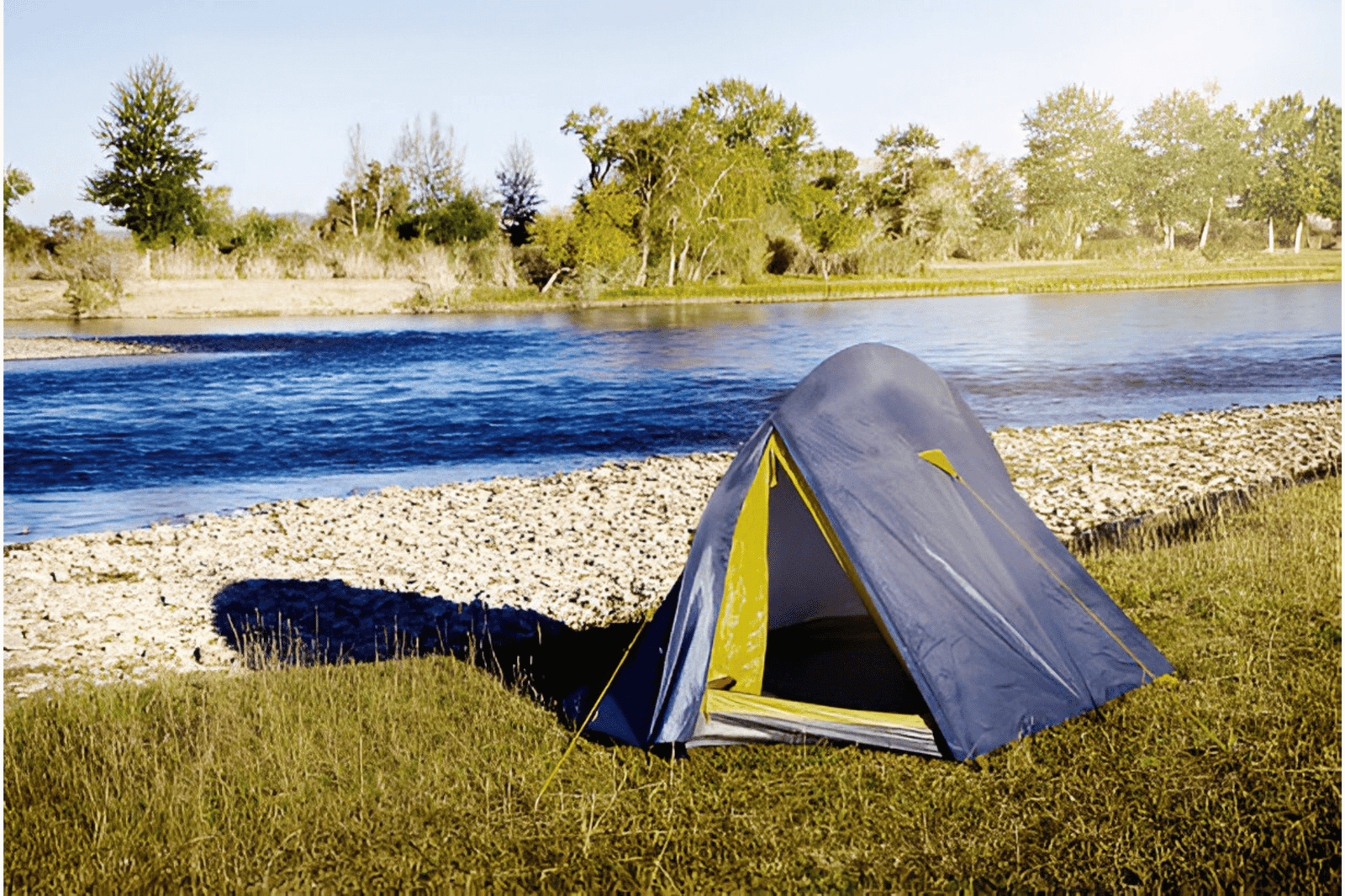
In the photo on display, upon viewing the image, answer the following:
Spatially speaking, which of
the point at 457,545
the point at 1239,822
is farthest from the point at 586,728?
the point at 457,545

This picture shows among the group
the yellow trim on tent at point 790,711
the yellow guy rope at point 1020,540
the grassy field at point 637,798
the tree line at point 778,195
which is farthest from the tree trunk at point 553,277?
the yellow trim on tent at point 790,711

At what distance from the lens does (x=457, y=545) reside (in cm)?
1052

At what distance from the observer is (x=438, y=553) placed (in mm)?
10203

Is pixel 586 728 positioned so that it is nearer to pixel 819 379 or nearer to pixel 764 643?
pixel 764 643

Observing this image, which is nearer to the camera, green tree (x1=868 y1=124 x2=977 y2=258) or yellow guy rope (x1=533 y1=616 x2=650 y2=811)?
yellow guy rope (x1=533 y1=616 x2=650 y2=811)

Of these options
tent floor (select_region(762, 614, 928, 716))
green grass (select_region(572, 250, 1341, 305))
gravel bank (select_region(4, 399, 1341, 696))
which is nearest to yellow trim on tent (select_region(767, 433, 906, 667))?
tent floor (select_region(762, 614, 928, 716))

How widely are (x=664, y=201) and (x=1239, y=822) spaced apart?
4131cm

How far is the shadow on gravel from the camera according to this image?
21.6 ft

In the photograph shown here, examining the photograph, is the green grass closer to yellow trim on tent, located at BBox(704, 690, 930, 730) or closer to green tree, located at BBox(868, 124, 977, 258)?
green tree, located at BBox(868, 124, 977, 258)

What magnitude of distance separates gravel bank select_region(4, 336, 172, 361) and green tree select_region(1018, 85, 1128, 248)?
47.0m

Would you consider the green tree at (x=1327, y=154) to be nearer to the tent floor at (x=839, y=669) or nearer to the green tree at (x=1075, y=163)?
the green tree at (x=1075, y=163)

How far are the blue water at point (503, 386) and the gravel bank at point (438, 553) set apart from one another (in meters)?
2.42

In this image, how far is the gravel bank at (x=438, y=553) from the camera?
26.2 ft

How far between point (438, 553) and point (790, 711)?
5916mm
